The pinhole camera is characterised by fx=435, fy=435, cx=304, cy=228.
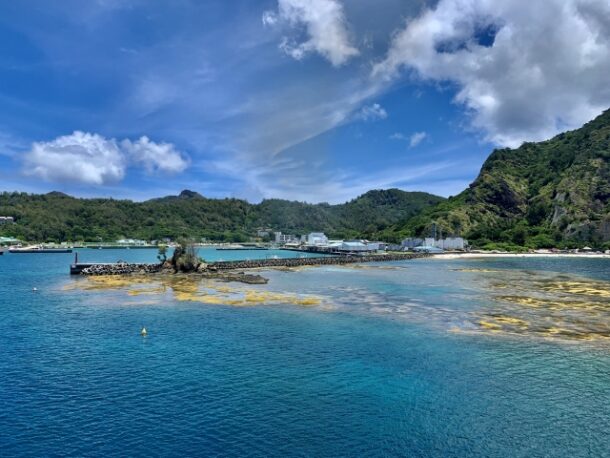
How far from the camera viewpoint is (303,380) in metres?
26.3

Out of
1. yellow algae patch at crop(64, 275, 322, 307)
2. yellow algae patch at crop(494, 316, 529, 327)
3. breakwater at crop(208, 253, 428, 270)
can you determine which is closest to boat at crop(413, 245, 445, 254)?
breakwater at crop(208, 253, 428, 270)

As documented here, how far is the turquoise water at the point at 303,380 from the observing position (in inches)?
756

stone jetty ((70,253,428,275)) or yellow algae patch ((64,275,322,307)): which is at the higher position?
stone jetty ((70,253,428,275))

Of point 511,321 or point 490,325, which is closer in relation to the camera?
point 490,325

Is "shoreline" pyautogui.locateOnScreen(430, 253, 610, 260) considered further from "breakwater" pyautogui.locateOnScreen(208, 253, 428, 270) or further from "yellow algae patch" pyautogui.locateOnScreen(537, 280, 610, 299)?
"yellow algae patch" pyautogui.locateOnScreen(537, 280, 610, 299)

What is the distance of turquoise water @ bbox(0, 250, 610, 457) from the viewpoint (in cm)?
1920

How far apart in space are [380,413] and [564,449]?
317 inches

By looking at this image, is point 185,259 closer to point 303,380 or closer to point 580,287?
point 303,380

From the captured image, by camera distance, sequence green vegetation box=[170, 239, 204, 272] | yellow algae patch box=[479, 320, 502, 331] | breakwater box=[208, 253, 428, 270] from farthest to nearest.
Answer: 1. breakwater box=[208, 253, 428, 270]
2. green vegetation box=[170, 239, 204, 272]
3. yellow algae patch box=[479, 320, 502, 331]

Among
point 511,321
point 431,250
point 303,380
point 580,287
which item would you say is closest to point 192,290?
point 303,380

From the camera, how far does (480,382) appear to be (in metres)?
26.3

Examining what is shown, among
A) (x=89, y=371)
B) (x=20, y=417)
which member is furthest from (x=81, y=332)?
(x=20, y=417)

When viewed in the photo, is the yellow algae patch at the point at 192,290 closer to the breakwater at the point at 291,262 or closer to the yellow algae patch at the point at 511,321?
the yellow algae patch at the point at 511,321

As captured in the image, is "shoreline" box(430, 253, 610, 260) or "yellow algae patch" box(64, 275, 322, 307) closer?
"yellow algae patch" box(64, 275, 322, 307)
